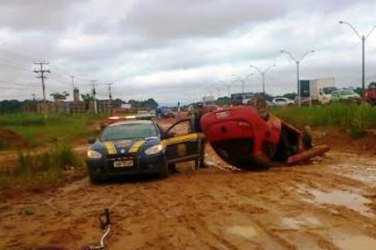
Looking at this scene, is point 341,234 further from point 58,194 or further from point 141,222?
point 58,194

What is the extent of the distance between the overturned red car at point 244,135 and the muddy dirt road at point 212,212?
0.57 m

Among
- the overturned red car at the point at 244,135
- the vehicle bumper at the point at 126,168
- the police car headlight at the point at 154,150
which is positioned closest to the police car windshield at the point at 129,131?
the police car headlight at the point at 154,150

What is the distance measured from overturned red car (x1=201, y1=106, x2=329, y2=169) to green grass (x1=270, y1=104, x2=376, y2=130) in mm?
8820

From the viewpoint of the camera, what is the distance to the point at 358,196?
11445 mm

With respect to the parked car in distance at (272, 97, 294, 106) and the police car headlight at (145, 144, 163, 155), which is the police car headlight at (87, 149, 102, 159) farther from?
the parked car in distance at (272, 97, 294, 106)

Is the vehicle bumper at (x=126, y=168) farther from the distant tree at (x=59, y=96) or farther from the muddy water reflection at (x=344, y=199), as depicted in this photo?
the distant tree at (x=59, y=96)

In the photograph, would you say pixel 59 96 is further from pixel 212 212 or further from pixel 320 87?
pixel 212 212

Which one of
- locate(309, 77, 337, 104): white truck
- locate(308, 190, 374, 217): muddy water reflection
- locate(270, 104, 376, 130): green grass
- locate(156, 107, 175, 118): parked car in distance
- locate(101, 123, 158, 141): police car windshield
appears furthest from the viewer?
locate(156, 107, 175, 118): parked car in distance

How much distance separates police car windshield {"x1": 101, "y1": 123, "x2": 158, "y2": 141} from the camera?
16.5 metres

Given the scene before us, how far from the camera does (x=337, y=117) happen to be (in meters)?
30.4

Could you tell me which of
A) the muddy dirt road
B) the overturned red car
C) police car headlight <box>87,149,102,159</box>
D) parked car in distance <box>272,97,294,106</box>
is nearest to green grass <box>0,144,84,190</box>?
the muddy dirt road

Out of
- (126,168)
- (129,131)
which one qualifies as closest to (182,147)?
(129,131)

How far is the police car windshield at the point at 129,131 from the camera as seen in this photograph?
650 inches

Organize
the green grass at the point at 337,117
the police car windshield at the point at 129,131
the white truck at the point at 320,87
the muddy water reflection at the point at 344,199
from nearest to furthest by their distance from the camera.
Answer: the muddy water reflection at the point at 344,199 < the police car windshield at the point at 129,131 < the green grass at the point at 337,117 < the white truck at the point at 320,87
